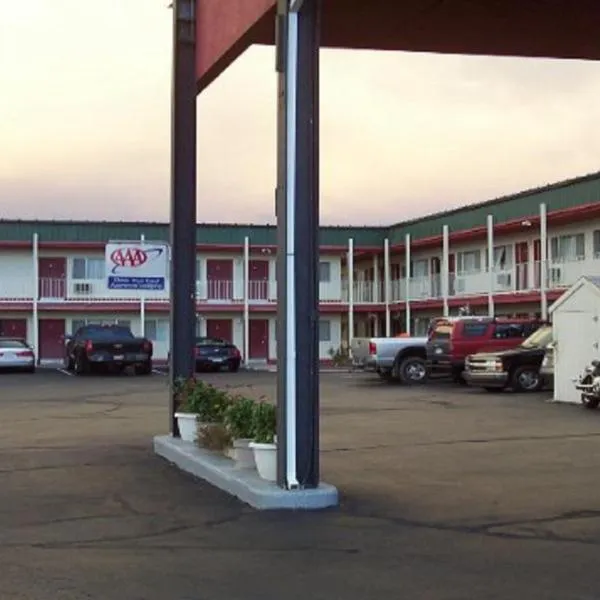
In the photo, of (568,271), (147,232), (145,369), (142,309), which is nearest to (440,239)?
(568,271)

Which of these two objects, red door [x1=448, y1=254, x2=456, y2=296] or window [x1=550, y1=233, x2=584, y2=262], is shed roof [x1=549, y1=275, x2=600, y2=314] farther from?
red door [x1=448, y1=254, x2=456, y2=296]

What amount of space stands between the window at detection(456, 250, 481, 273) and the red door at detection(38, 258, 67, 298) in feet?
60.6

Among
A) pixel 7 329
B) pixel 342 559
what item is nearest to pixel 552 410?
pixel 342 559

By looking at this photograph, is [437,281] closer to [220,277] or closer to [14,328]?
[220,277]

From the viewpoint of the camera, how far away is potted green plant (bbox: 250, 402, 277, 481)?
10398mm

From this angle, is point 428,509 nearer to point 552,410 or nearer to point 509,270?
point 552,410

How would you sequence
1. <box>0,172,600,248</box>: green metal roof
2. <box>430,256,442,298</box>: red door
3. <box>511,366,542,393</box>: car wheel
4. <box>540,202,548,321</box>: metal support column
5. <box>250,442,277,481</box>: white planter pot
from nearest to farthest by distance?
<box>250,442,277,481</box>: white planter pot < <box>511,366,542,393</box>: car wheel < <box>540,202,548,321</box>: metal support column < <box>0,172,600,248</box>: green metal roof < <box>430,256,442,298</box>: red door

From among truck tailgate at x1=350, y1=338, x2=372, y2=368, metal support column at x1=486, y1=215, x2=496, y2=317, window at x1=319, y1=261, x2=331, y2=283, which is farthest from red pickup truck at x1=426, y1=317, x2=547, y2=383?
window at x1=319, y1=261, x2=331, y2=283

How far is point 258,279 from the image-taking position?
178 feet

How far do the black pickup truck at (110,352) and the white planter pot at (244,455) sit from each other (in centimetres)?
2929

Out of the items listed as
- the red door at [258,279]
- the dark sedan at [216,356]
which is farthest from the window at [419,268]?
the dark sedan at [216,356]

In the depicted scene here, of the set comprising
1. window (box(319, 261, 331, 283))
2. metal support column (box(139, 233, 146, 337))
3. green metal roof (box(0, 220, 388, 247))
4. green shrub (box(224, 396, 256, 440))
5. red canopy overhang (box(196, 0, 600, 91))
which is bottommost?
green shrub (box(224, 396, 256, 440))

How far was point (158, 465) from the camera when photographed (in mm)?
12977

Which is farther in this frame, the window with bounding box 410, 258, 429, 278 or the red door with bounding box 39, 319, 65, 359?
the red door with bounding box 39, 319, 65, 359
